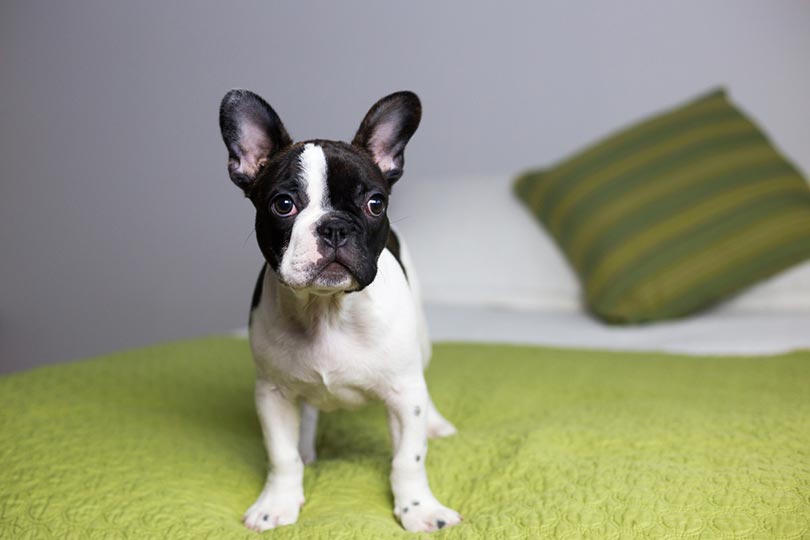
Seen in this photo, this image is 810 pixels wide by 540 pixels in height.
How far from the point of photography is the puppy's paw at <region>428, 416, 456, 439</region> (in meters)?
1.44

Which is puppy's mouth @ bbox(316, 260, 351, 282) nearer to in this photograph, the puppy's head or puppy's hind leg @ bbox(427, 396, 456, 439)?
the puppy's head

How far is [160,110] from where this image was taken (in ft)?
11.3

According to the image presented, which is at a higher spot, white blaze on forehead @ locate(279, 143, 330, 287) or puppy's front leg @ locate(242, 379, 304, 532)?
white blaze on forehead @ locate(279, 143, 330, 287)

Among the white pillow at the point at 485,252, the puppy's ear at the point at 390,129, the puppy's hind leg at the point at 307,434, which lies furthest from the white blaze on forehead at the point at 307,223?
the white pillow at the point at 485,252

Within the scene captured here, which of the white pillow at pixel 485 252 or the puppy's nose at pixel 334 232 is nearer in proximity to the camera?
the puppy's nose at pixel 334 232

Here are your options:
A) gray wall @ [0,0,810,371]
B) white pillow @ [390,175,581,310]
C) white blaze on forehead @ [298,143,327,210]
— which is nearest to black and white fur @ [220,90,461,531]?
white blaze on forehead @ [298,143,327,210]

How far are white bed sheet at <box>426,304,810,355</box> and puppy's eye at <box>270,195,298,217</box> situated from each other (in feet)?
3.82

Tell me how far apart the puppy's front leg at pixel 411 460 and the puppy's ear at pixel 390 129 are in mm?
318

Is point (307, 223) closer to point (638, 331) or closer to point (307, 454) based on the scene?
point (307, 454)

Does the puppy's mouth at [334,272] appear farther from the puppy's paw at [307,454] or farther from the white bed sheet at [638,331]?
the white bed sheet at [638,331]

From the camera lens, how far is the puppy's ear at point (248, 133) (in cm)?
111

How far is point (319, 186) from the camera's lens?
3.39 ft

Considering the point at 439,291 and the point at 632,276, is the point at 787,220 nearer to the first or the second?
the point at 632,276

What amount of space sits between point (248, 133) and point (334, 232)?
251 mm
